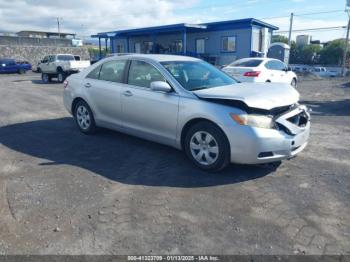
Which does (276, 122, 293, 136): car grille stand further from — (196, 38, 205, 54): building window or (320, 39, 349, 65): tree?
(320, 39, 349, 65): tree

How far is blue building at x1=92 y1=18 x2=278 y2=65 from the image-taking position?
2458 centimetres

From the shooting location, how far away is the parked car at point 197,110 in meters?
4.26

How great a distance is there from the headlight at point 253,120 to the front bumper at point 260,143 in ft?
0.19

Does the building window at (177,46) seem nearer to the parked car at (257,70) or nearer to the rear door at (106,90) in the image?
the parked car at (257,70)

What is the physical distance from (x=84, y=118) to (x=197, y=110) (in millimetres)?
2961

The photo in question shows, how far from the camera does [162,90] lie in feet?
15.9

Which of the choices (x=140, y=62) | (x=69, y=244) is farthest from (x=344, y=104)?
(x=69, y=244)

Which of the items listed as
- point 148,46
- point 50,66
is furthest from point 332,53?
point 50,66

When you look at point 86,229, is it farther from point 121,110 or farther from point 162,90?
point 121,110

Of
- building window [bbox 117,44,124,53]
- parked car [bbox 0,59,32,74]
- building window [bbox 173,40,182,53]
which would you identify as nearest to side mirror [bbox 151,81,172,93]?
building window [bbox 173,40,182,53]

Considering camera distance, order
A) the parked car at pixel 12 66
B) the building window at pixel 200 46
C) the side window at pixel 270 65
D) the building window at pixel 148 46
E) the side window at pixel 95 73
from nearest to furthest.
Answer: the side window at pixel 95 73
the side window at pixel 270 65
the building window at pixel 200 46
the parked car at pixel 12 66
the building window at pixel 148 46

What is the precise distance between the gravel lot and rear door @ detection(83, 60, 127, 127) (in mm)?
527

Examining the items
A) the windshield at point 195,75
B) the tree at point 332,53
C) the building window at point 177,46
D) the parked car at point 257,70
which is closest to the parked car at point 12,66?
the building window at point 177,46

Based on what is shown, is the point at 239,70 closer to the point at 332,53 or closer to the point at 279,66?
the point at 279,66
